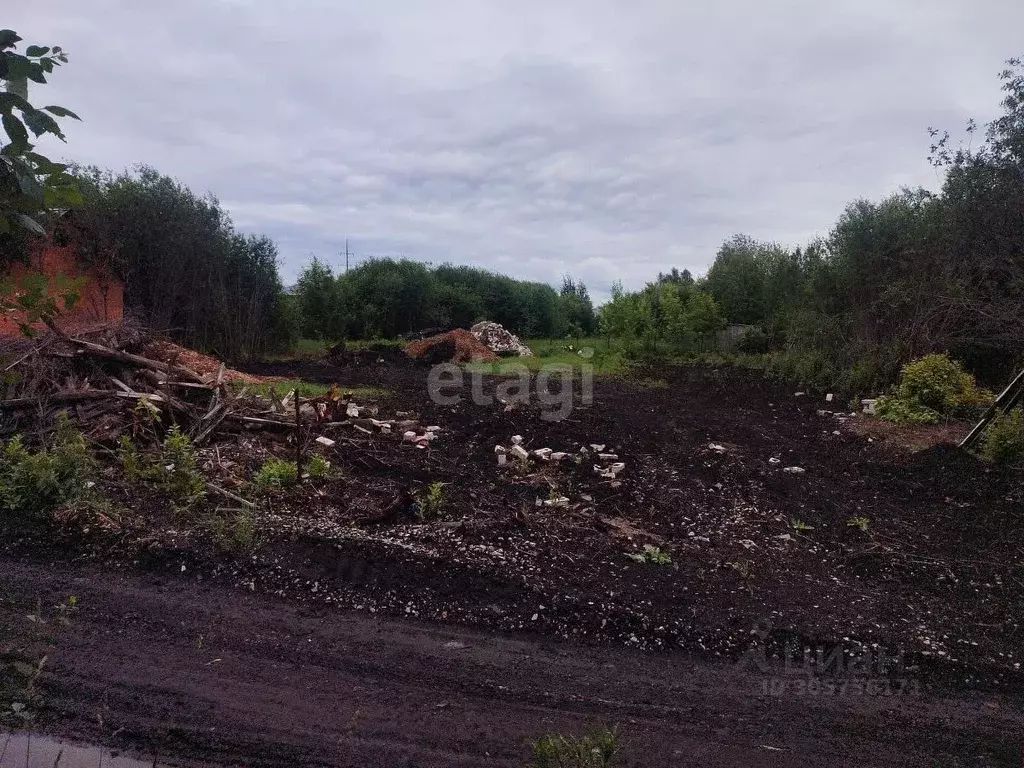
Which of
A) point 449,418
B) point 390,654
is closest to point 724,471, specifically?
point 449,418

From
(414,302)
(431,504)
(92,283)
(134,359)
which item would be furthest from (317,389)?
(414,302)

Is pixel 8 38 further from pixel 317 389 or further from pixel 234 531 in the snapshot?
pixel 317 389

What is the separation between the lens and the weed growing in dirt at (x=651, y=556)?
5.00 metres

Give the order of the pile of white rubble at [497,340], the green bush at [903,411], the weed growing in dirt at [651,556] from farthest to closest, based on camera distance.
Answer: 1. the pile of white rubble at [497,340]
2. the green bush at [903,411]
3. the weed growing in dirt at [651,556]

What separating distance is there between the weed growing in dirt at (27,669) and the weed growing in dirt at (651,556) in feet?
12.2

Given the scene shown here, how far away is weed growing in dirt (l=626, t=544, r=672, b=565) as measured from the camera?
5.00 m

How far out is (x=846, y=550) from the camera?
562 cm

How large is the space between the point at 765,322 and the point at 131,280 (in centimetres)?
1933

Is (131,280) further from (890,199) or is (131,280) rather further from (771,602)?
(890,199)

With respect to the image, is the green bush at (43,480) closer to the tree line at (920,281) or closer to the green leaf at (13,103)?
the green leaf at (13,103)

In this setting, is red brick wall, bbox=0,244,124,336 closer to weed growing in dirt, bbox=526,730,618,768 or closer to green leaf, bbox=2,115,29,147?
green leaf, bbox=2,115,29,147

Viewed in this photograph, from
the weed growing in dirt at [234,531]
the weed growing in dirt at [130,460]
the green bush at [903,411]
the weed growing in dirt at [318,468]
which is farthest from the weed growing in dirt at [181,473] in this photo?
the green bush at [903,411]

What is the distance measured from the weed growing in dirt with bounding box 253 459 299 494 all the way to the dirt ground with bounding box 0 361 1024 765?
0.18 m

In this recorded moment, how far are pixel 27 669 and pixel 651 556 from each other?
3.92 meters
